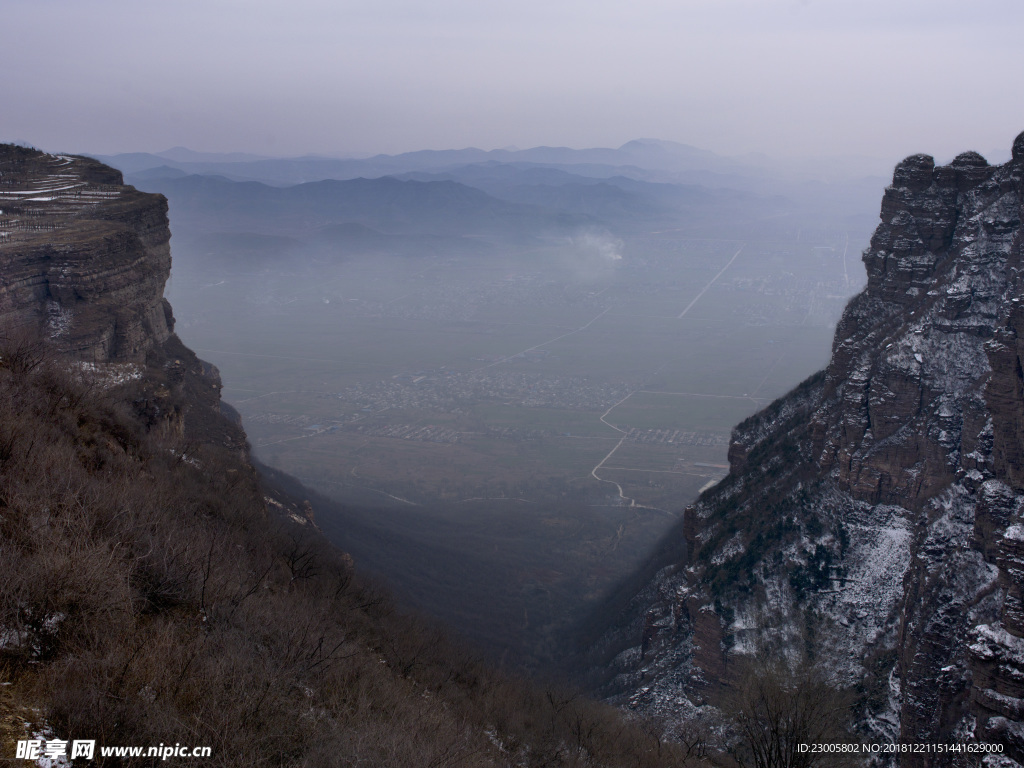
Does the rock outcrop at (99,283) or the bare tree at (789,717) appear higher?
the rock outcrop at (99,283)

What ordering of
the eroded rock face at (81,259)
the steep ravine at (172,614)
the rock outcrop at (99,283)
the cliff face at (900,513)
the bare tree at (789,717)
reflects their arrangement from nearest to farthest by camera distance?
the steep ravine at (172,614), the bare tree at (789,717), the cliff face at (900,513), the rock outcrop at (99,283), the eroded rock face at (81,259)

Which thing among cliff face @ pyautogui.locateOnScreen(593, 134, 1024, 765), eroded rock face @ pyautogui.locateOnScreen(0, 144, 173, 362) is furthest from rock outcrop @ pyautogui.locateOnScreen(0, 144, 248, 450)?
cliff face @ pyautogui.locateOnScreen(593, 134, 1024, 765)

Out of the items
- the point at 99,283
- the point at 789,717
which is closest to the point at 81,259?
the point at 99,283

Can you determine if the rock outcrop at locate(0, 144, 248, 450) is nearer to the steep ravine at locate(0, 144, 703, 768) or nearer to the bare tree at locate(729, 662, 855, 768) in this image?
the steep ravine at locate(0, 144, 703, 768)

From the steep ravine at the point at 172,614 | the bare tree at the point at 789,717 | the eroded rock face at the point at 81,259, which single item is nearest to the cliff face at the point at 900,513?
the bare tree at the point at 789,717

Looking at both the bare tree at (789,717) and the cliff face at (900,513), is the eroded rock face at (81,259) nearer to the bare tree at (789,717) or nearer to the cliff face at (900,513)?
the cliff face at (900,513)
